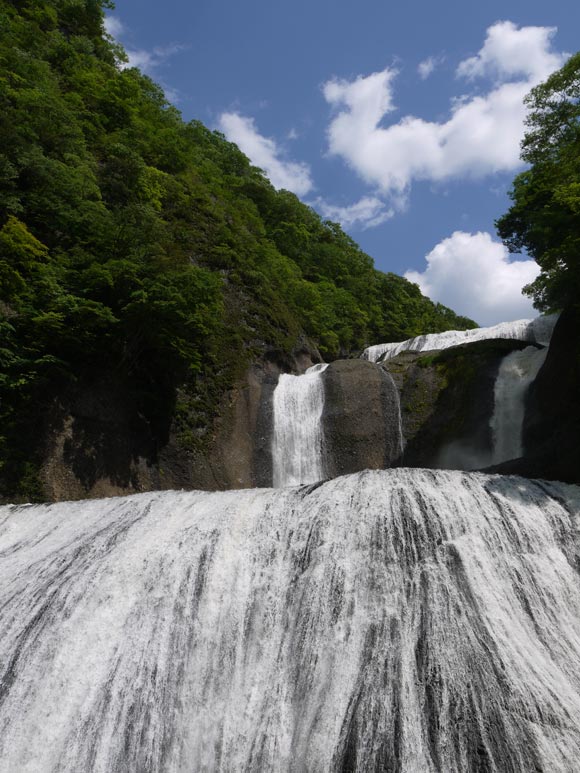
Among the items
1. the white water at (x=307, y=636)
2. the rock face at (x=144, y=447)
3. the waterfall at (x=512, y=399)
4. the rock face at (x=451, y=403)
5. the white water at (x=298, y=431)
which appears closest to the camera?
the white water at (x=307, y=636)

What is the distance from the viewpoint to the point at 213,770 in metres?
5.04

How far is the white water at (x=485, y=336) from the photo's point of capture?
20375 mm

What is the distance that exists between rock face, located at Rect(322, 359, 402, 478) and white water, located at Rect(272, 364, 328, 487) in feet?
1.03

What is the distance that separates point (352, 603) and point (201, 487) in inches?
355

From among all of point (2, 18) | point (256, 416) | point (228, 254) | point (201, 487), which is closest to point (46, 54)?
point (2, 18)

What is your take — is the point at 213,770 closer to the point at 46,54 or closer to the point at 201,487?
the point at 201,487

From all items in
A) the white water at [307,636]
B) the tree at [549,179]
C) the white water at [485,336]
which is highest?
the tree at [549,179]

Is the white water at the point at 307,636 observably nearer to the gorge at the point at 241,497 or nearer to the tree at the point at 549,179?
the gorge at the point at 241,497

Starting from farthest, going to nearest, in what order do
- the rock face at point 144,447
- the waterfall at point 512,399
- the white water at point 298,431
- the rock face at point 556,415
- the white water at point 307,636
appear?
the white water at point 298,431
the waterfall at point 512,399
the rock face at point 144,447
the rock face at point 556,415
the white water at point 307,636

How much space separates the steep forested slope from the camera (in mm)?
12133

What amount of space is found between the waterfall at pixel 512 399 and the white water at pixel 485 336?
84.5 inches

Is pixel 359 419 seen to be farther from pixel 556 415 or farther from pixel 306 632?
pixel 306 632

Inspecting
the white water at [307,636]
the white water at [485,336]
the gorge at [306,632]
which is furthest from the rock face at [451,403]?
the white water at [307,636]

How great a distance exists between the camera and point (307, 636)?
613 cm
